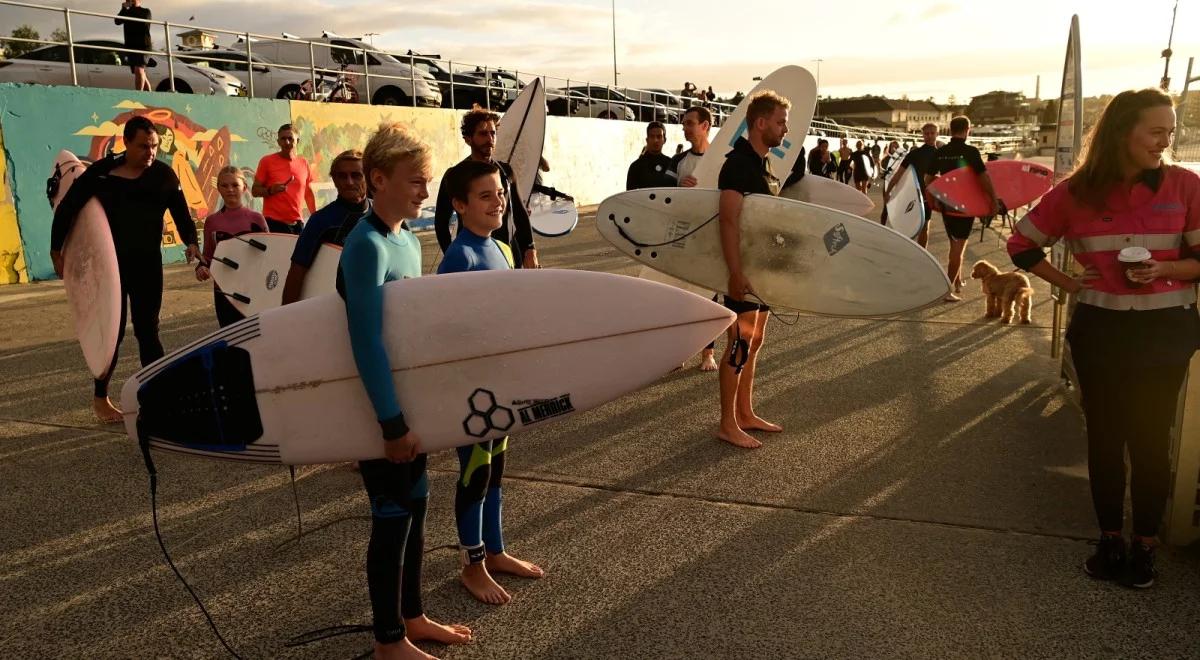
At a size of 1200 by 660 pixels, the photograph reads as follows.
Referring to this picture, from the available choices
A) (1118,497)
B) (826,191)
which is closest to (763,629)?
(1118,497)

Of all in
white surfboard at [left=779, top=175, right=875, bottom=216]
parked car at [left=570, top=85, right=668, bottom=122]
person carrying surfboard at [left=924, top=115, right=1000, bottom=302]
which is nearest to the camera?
white surfboard at [left=779, top=175, right=875, bottom=216]

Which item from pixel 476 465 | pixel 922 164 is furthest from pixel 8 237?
pixel 922 164

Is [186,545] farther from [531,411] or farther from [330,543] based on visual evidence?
[531,411]

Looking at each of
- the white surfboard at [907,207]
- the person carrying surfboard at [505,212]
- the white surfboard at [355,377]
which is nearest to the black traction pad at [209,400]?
the white surfboard at [355,377]

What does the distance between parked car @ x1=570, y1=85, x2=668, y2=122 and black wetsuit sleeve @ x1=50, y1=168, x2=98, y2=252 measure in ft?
66.3

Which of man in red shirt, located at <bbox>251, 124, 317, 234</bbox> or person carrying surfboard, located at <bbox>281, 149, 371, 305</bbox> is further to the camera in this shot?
man in red shirt, located at <bbox>251, 124, 317, 234</bbox>

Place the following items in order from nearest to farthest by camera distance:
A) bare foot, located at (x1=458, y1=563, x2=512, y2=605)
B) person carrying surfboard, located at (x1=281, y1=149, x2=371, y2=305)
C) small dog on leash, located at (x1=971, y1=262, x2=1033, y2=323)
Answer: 1. bare foot, located at (x1=458, y1=563, x2=512, y2=605)
2. person carrying surfboard, located at (x1=281, y1=149, x2=371, y2=305)
3. small dog on leash, located at (x1=971, y1=262, x2=1033, y2=323)

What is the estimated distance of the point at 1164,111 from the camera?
9.02 feet

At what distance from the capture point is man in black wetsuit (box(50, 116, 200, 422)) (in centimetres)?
462

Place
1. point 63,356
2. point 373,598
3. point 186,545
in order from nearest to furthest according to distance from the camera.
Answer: point 373,598, point 186,545, point 63,356

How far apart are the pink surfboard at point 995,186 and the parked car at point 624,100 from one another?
1612 cm

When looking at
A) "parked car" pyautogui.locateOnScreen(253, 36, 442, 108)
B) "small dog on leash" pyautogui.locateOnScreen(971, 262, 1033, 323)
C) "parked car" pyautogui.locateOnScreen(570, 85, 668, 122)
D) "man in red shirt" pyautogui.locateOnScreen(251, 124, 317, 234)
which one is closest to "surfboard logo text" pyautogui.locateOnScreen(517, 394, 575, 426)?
"man in red shirt" pyautogui.locateOnScreen(251, 124, 317, 234)

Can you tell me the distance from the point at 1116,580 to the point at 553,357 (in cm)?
210

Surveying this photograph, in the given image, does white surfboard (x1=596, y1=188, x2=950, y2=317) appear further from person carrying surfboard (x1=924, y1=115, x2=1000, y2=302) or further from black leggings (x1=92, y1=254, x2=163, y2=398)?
person carrying surfboard (x1=924, y1=115, x2=1000, y2=302)
